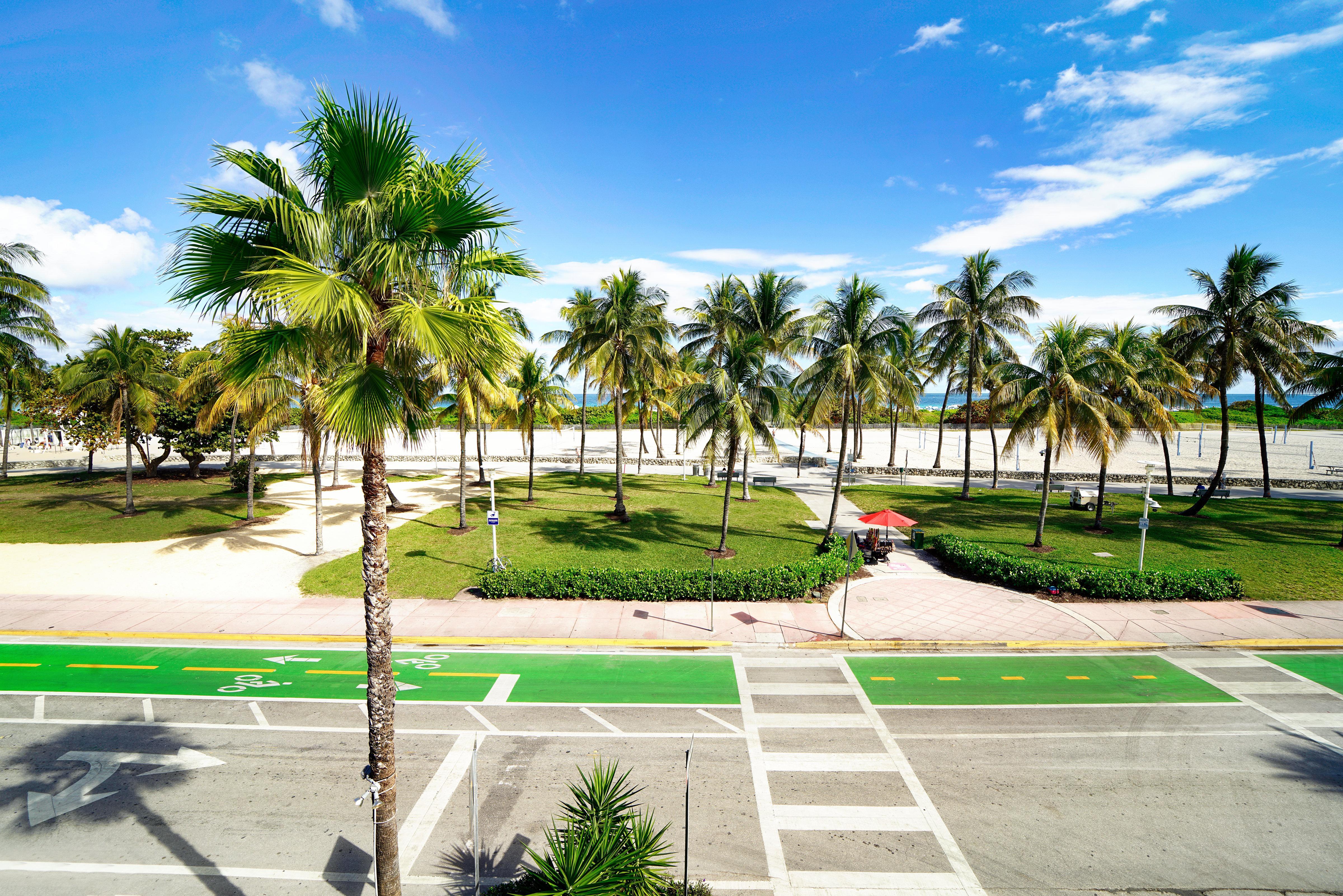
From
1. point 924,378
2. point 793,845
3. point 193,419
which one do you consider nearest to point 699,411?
point 793,845

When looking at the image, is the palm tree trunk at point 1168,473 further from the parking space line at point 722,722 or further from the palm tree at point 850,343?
the parking space line at point 722,722

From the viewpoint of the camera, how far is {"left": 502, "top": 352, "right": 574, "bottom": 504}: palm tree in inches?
1211

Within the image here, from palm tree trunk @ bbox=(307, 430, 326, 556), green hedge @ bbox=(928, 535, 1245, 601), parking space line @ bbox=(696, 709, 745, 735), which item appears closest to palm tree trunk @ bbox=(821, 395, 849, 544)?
green hedge @ bbox=(928, 535, 1245, 601)

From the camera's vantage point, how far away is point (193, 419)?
37906 mm

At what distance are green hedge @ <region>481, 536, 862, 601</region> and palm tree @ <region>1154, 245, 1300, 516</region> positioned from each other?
25.4 m

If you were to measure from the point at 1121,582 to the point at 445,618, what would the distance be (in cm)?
2008

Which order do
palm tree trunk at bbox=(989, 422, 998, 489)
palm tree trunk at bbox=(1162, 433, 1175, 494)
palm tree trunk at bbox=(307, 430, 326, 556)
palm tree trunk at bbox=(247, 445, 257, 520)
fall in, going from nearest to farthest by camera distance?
palm tree trunk at bbox=(307, 430, 326, 556) < palm tree trunk at bbox=(247, 445, 257, 520) < palm tree trunk at bbox=(989, 422, 998, 489) < palm tree trunk at bbox=(1162, 433, 1175, 494)

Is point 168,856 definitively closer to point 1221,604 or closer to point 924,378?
point 1221,604

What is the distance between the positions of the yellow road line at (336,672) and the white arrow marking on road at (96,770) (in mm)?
3076

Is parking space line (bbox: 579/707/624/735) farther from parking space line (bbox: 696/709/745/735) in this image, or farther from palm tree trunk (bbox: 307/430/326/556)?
palm tree trunk (bbox: 307/430/326/556)

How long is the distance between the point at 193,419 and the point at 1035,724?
152ft

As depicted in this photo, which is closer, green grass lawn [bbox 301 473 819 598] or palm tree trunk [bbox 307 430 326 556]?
green grass lawn [bbox 301 473 819 598]

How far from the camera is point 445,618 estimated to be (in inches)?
651

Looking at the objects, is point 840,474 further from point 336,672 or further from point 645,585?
point 336,672
